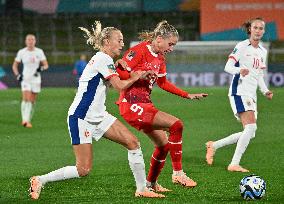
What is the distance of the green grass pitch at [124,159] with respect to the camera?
977cm

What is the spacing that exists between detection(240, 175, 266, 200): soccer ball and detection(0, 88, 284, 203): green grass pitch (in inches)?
4.0

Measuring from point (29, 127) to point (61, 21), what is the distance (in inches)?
1038

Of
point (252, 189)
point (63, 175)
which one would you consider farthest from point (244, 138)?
point (63, 175)

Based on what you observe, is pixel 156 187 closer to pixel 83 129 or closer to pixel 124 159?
pixel 83 129

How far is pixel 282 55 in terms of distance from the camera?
39.4m

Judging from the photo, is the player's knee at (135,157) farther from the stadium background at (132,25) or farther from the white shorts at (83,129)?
the stadium background at (132,25)

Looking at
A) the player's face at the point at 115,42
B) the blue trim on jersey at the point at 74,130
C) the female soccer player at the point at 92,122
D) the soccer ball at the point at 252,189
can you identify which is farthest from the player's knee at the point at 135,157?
the soccer ball at the point at 252,189

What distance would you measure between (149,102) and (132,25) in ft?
115

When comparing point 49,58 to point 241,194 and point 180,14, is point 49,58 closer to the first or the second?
point 180,14

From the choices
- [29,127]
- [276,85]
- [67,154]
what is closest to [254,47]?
[67,154]

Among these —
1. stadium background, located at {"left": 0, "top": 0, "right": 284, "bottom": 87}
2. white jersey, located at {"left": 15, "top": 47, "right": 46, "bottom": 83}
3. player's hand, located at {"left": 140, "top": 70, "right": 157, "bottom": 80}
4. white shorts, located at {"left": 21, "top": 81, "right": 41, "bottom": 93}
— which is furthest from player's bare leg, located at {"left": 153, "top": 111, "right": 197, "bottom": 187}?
stadium background, located at {"left": 0, "top": 0, "right": 284, "bottom": 87}

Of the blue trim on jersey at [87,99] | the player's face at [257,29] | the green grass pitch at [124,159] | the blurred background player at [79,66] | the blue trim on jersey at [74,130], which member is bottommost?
the blurred background player at [79,66]

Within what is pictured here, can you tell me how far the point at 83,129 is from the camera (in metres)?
9.15

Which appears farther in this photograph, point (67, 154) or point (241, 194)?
point (67, 154)
